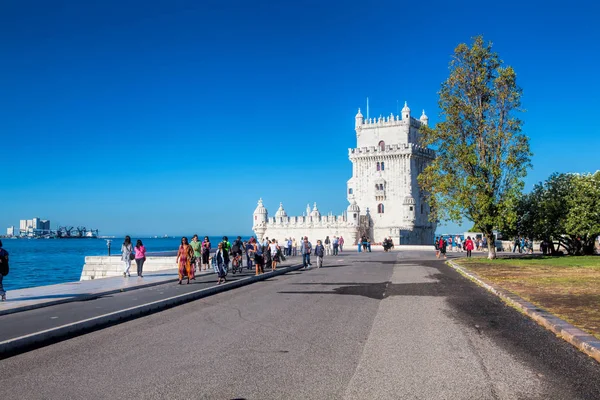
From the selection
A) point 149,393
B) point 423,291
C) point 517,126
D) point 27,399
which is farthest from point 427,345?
point 517,126

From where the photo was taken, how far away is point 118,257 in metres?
32.9

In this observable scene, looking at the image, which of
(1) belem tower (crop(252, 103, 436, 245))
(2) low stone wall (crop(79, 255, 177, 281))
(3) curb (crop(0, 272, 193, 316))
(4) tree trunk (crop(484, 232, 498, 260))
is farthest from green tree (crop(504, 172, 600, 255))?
(1) belem tower (crop(252, 103, 436, 245))

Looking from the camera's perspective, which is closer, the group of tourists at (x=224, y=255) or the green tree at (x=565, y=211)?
the group of tourists at (x=224, y=255)

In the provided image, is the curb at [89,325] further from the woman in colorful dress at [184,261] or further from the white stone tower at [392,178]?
the white stone tower at [392,178]

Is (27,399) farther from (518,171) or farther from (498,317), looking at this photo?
(518,171)

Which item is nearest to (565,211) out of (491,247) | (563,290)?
(491,247)

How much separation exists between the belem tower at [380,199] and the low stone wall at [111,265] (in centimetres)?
4140

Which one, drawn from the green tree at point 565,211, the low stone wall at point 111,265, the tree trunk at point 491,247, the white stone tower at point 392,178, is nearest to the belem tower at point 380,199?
the white stone tower at point 392,178

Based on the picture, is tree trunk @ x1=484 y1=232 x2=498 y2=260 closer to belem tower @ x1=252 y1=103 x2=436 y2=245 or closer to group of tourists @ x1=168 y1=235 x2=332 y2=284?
group of tourists @ x1=168 y1=235 x2=332 y2=284

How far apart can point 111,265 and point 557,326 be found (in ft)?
89.2

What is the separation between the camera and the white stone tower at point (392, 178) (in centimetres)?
7219

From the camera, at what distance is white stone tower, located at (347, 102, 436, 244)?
7219 centimetres

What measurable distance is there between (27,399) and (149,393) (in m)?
1.37

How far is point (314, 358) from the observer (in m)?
8.28
